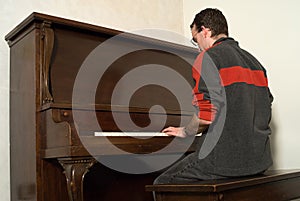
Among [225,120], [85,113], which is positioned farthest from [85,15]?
[225,120]

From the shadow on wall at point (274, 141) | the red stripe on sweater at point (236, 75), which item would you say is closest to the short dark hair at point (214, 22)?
the red stripe on sweater at point (236, 75)

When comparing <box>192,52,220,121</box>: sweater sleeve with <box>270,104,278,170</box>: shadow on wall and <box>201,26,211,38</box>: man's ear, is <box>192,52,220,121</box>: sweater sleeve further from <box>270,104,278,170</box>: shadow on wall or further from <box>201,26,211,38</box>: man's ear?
<box>270,104,278,170</box>: shadow on wall

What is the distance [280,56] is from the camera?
2.85 m

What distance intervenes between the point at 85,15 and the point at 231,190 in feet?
5.59

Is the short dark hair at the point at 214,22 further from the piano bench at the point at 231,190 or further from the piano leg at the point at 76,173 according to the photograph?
the piano leg at the point at 76,173

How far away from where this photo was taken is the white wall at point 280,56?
9.03 ft

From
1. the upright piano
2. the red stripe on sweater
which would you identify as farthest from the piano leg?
the red stripe on sweater

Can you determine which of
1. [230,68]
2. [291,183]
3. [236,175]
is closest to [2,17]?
[230,68]

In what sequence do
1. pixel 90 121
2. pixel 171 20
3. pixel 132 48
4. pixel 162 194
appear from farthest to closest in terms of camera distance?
pixel 171 20 < pixel 132 48 < pixel 90 121 < pixel 162 194

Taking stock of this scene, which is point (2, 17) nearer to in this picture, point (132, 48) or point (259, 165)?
point (132, 48)

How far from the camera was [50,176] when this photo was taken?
80.4 inches

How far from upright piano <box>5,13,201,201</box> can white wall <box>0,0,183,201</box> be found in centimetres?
6

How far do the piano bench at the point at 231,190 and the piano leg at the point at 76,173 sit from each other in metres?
0.29

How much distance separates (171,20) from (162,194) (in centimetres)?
203
